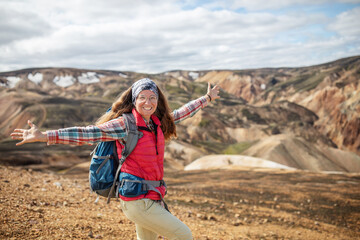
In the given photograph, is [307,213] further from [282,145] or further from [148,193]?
[282,145]

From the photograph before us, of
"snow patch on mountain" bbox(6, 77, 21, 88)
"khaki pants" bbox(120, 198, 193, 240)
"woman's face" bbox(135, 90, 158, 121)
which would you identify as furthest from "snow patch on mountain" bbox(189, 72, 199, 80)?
"khaki pants" bbox(120, 198, 193, 240)

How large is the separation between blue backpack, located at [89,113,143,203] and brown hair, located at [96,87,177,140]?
24cm

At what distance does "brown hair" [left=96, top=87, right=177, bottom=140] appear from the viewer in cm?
347

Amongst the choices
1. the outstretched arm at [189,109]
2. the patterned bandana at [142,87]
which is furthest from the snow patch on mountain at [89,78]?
the patterned bandana at [142,87]

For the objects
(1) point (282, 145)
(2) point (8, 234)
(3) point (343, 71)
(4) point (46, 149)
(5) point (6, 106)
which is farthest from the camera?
(3) point (343, 71)

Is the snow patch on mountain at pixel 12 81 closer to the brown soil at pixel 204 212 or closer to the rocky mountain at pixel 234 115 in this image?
the rocky mountain at pixel 234 115

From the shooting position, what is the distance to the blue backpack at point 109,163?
3193 millimetres

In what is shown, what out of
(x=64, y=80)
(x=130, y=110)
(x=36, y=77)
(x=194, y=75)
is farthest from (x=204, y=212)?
(x=194, y=75)

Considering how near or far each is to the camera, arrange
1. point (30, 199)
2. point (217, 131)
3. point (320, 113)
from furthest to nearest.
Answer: point (320, 113), point (217, 131), point (30, 199)

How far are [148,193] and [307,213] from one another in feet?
30.5

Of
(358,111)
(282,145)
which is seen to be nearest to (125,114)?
(282,145)

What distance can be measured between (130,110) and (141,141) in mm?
441

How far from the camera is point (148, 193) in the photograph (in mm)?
3203

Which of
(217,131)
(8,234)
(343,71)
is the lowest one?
(217,131)
